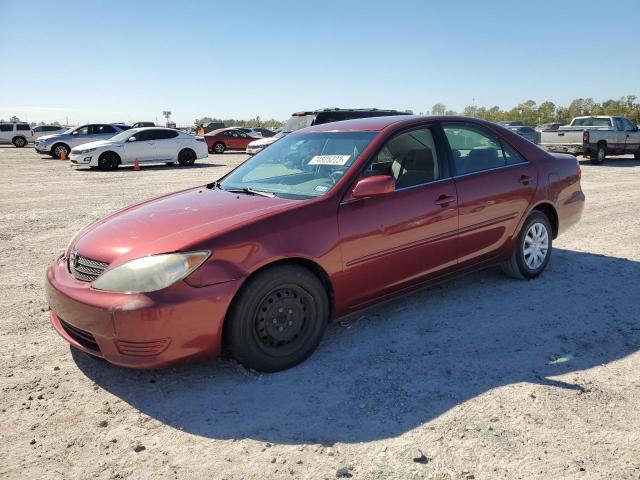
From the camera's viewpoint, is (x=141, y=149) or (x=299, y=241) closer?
(x=299, y=241)

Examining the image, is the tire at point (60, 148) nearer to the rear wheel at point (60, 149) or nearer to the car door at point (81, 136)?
the rear wheel at point (60, 149)

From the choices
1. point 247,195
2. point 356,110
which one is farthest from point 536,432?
point 356,110

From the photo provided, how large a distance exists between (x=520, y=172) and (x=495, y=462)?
3.11 metres

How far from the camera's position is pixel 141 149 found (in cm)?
1869

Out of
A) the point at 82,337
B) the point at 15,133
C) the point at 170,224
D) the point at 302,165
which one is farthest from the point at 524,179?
the point at 15,133

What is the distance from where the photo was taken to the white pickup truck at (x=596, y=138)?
18672mm

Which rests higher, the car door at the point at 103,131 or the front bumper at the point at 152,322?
the car door at the point at 103,131

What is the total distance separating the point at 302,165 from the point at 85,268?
182 centimetres

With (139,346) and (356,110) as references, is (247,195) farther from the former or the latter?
(356,110)

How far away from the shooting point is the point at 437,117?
4547mm

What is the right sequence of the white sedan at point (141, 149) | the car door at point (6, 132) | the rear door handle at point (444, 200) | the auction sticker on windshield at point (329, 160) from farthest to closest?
1. the car door at point (6, 132)
2. the white sedan at point (141, 149)
3. the rear door handle at point (444, 200)
4. the auction sticker on windshield at point (329, 160)

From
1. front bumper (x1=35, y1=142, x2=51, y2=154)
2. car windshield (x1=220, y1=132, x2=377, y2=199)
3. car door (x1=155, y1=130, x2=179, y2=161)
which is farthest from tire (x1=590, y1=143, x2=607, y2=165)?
front bumper (x1=35, y1=142, x2=51, y2=154)

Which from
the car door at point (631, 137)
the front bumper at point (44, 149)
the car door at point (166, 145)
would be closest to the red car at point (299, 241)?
the car door at point (166, 145)

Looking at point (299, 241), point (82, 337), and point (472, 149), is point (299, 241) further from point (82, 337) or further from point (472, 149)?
point (472, 149)
